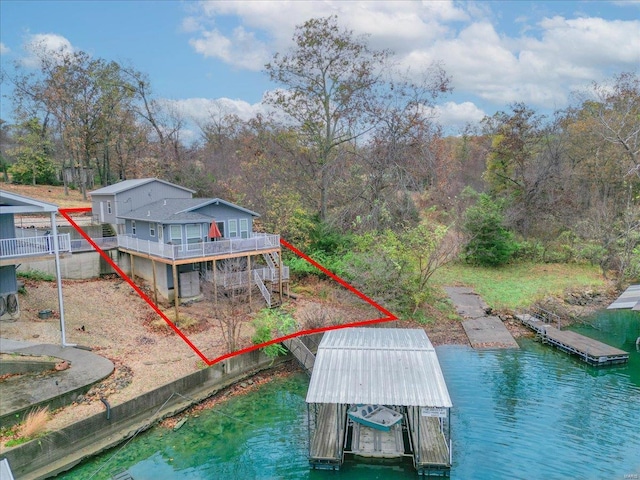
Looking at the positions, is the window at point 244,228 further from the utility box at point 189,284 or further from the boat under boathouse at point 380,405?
the boat under boathouse at point 380,405

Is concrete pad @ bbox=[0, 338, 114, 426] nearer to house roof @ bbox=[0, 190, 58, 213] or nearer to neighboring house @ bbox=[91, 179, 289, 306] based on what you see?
house roof @ bbox=[0, 190, 58, 213]

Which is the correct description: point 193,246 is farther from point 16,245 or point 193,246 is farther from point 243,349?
point 16,245

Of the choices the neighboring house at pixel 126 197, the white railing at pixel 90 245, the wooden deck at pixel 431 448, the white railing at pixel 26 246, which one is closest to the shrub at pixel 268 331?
the wooden deck at pixel 431 448

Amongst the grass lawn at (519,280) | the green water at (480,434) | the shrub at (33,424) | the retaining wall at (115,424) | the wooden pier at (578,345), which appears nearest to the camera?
the retaining wall at (115,424)

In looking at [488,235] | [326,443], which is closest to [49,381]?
[326,443]

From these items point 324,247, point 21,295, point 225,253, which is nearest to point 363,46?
point 324,247

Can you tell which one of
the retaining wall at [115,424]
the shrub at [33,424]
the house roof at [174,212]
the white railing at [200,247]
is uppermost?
the house roof at [174,212]

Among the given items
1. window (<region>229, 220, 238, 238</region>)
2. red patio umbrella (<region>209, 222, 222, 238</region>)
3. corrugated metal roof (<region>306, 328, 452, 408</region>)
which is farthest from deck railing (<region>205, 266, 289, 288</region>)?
corrugated metal roof (<region>306, 328, 452, 408</region>)
